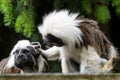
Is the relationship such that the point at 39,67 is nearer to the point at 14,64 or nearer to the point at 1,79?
the point at 14,64

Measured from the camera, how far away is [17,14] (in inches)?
152

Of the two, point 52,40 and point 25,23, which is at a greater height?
point 25,23

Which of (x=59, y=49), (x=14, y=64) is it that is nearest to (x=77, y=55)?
(x=59, y=49)

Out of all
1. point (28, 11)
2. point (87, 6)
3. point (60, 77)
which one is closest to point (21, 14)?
point (28, 11)

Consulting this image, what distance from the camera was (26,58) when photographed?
3602 mm

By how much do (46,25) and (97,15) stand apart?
0.67 metres

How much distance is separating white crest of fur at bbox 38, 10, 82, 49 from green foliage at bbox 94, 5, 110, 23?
454 mm

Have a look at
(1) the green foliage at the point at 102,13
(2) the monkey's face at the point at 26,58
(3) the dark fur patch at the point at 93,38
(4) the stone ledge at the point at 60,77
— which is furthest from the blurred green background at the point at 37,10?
(4) the stone ledge at the point at 60,77

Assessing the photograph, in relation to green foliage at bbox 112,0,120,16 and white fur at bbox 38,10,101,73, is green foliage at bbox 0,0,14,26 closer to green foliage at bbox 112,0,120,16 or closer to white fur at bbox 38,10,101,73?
white fur at bbox 38,10,101,73

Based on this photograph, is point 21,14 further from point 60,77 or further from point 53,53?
point 60,77

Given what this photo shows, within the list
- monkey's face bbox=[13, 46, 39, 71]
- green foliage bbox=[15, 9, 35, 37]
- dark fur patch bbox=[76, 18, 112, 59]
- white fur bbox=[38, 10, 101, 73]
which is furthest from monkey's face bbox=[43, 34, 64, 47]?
green foliage bbox=[15, 9, 35, 37]

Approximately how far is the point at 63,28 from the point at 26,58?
1.42 ft

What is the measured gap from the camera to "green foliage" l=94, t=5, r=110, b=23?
3817mm

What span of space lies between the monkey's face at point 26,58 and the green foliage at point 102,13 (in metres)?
0.55
